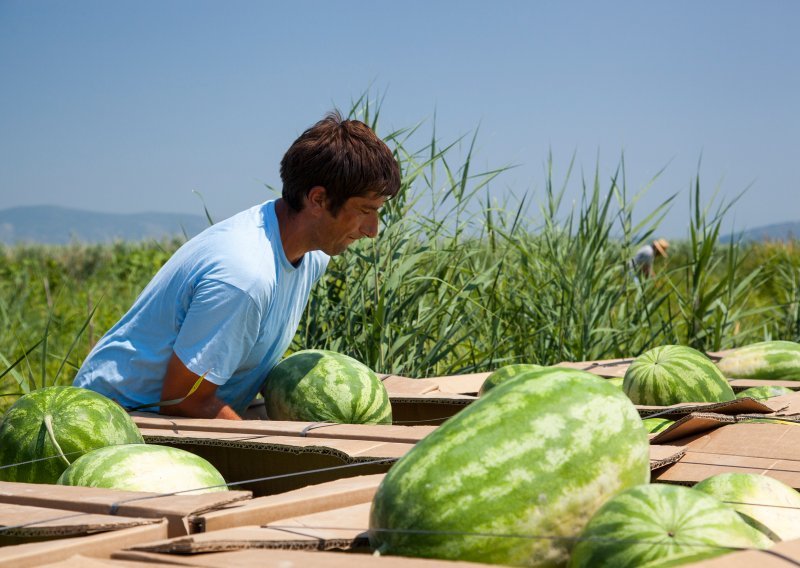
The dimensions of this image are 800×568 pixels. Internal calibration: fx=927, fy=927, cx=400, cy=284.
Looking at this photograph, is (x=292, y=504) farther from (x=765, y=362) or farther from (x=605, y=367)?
(x=765, y=362)

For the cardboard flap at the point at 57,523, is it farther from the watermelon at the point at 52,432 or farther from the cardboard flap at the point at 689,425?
the cardboard flap at the point at 689,425

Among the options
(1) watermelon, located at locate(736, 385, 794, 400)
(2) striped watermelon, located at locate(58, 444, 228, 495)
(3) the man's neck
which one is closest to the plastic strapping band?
(2) striped watermelon, located at locate(58, 444, 228, 495)

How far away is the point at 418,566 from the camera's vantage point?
108cm

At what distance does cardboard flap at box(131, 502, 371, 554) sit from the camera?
1241 millimetres

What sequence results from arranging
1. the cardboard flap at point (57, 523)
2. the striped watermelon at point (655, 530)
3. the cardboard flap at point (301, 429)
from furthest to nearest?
the cardboard flap at point (301, 429), the cardboard flap at point (57, 523), the striped watermelon at point (655, 530)

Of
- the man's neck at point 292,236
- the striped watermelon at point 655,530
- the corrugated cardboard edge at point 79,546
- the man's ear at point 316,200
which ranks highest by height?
the man's ear at point 316,200

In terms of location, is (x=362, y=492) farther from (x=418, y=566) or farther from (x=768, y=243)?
(x=768, y=243)

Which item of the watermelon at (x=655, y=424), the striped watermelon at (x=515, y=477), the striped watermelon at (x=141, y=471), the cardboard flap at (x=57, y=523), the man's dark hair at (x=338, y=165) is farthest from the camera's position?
the man's dark hair at (x=338, y=165)

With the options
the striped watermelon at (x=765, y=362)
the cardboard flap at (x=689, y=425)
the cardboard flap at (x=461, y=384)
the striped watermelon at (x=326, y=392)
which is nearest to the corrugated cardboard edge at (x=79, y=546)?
the cardboard flap at (x=689, y=425)

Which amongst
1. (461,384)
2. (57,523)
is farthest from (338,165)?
(57,523)

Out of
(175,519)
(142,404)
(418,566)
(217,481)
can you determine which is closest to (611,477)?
(418,566)

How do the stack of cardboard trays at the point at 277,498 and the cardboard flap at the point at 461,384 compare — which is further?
the cardboard flap at the point at 461,384

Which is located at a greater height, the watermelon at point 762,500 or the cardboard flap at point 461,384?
the cardboard flap at point 461,384

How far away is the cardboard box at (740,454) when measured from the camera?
1848 mm
